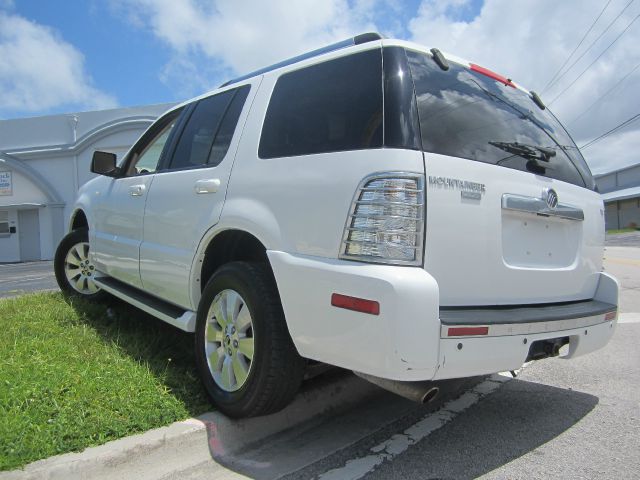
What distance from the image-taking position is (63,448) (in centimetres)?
265

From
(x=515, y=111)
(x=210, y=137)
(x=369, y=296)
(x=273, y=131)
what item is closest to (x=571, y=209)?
(x=515, y=111)

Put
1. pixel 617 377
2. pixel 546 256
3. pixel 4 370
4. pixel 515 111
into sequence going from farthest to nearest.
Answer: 1. pixel 617 377
2. pixel 4 370
3. pixel 515 111
4. pixel 546 256

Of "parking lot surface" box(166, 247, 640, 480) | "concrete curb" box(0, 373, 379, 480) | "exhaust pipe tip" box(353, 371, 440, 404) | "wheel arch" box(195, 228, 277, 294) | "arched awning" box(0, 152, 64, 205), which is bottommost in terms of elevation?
"parking lot surface" box(166, 247, 640, 480)

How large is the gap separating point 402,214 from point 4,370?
2787mm

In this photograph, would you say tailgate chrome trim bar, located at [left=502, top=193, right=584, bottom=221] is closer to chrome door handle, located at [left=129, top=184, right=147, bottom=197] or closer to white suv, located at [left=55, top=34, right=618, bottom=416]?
white suv, located at [left=55, top=34, right=618, bottom=416]

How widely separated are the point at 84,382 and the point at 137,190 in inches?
66.1

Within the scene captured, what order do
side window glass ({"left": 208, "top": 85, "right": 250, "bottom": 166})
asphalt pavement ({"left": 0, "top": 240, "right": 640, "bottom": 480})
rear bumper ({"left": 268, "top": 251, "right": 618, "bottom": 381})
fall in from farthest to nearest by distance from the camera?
side window glass ({"left": 208, "top": 85, "right": 250, "bottom": 166}) → asphalt pavement ({"left": 0, "top": 240, "right": 640, "bottom": 480}) → rear bumper ({"left": 268, "top": 251, "right": 618, "bottom": 381})

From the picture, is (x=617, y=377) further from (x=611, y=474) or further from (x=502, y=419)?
(x=611, y=474)

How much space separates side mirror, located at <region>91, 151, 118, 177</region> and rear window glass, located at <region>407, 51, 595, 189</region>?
337cm

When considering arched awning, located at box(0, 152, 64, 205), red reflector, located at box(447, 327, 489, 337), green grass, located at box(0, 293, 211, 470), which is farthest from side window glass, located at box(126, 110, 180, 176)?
arched awning, located at box(0, 152, 64, 205)

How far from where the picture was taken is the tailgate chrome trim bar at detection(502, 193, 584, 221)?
8.81 ft

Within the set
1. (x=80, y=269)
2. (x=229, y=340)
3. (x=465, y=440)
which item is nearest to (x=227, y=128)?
(x=229, y=340)

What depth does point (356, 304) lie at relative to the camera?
235cm

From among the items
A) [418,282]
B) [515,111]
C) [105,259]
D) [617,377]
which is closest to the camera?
[418,282]
